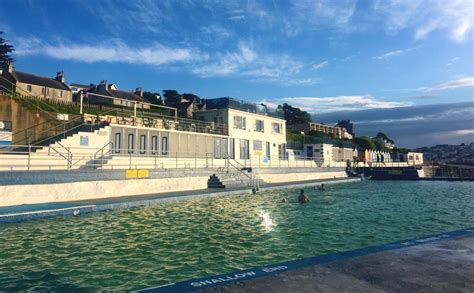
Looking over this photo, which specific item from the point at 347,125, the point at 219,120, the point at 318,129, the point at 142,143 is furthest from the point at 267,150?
the point at 347,125

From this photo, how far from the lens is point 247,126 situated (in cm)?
3834

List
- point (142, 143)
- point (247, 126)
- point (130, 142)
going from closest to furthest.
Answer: point (130, 142) → point (142, 143) → point (247, 126)

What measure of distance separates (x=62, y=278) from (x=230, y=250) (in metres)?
4.43

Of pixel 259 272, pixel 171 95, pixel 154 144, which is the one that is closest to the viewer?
pixel 259 272

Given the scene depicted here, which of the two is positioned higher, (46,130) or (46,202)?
(46,130)

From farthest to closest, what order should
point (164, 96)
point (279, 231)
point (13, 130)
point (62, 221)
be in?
point (164, 96)
point (13, 130)
point (62, 221)
point (279, 231)

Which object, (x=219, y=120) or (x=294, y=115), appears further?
(x=294, y=115)

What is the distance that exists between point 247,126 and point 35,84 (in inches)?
1799

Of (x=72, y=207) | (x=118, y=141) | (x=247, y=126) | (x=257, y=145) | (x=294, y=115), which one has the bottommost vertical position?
(x=72, y=207)

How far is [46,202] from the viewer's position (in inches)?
735

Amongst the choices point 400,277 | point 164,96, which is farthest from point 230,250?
point 164,96

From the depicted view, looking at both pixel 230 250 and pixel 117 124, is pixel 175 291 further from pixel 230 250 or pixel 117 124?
pixel 117 124

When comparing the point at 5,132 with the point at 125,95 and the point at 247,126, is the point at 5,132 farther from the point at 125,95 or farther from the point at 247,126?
the point at 125,95

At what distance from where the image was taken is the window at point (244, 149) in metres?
36.9
